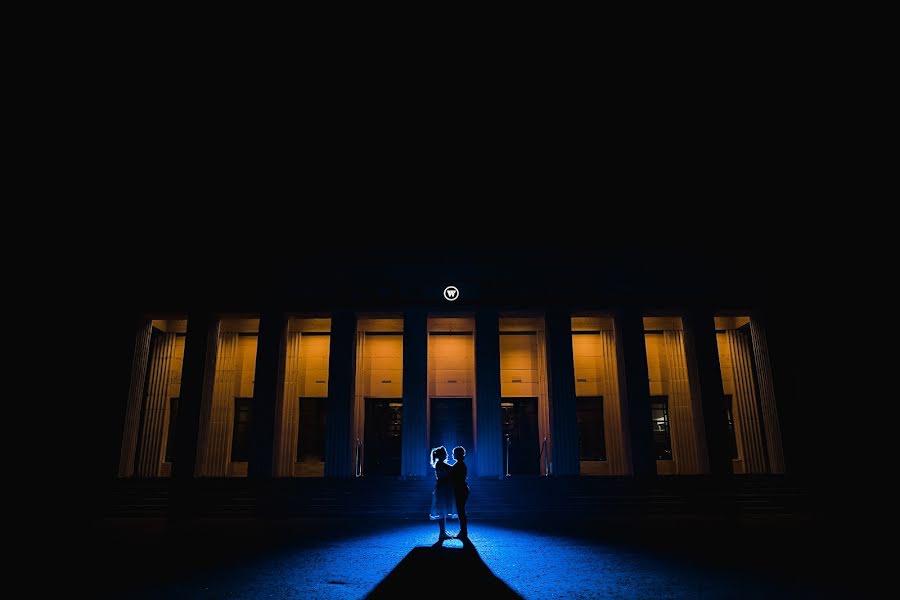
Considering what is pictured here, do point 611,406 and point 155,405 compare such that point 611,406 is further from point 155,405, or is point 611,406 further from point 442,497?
point 155,405

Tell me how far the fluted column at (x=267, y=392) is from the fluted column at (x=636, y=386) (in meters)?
13.3

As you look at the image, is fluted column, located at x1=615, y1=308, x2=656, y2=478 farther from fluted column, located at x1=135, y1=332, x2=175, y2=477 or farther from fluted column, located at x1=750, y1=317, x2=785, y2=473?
fluted column, located at x1=135, y1=332, x2=175, y2=477

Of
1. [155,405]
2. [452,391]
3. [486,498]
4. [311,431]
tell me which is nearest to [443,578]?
[486,498]

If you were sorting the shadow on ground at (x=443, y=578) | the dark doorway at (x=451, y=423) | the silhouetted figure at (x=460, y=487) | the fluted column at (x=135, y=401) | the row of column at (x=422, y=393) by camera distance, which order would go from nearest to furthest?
the shadow on ground at (x=443, y=578)
the silhouetted figure at (x=460, y=487)
the row of column at (x=422, y=393)
the fluted column at (x=135, y=401)
the dark doorway at (x=451, y=423)

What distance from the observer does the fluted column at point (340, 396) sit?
1788 cm

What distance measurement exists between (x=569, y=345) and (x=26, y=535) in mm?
16292

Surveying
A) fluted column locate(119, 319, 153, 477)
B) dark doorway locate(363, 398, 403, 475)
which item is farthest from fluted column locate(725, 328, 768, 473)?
fluted column locate(119, 319, 153, 477)

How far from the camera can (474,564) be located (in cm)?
723

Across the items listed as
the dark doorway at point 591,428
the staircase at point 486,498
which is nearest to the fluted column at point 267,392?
the staircase at point 486,498

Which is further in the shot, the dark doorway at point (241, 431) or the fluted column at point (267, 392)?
the dark doorway at point (241, 431)

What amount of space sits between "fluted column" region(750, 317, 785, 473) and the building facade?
6cm

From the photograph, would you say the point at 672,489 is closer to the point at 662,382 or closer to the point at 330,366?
the point at 662,382

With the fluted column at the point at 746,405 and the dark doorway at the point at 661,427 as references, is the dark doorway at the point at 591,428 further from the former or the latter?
the fluted column at the point at 746,405

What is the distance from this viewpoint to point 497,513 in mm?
13930
